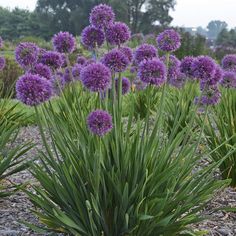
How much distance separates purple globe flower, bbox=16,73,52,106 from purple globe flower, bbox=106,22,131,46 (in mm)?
597

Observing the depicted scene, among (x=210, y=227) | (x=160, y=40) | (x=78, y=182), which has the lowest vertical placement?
(x=210, y=227)

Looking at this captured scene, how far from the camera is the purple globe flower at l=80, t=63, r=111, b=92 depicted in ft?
8.14

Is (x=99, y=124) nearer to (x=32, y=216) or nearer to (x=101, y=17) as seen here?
(x=101, y=17)

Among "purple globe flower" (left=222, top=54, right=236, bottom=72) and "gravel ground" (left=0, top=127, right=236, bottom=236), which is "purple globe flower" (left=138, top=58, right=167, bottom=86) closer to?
"gravel ground" (left=0, top=127, right=236, bottom=236)

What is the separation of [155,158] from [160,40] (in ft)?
2.69

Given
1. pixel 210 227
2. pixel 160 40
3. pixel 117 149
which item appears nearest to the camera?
pixel 117 149

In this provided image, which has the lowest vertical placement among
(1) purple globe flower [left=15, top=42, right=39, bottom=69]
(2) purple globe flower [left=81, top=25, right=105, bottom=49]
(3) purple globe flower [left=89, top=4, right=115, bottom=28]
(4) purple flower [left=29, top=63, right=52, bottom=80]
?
(4) purple flower [left=29, top=63, right=52, bottom=80]

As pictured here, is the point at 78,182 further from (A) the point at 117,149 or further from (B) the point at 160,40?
(B) the point at 160,40

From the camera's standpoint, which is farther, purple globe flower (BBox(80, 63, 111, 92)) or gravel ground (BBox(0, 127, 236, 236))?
gravel ground (BBox(0, 127, 236, 236))

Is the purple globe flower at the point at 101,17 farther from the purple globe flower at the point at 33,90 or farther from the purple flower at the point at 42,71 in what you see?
the purple globe flower at the point at 33,90

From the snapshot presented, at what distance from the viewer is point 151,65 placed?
106 inches

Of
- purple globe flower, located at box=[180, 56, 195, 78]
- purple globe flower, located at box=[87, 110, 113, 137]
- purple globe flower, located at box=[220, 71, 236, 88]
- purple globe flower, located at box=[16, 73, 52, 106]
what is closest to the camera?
purple globe flower, located at box=[87, 110, 113, 137]

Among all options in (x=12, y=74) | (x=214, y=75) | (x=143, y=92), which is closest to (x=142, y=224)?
(x=214, y=75)

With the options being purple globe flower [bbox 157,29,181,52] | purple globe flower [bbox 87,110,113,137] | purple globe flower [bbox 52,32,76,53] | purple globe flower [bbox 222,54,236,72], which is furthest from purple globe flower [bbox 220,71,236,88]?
purple globe flower [bbox 87,110,113,137]
